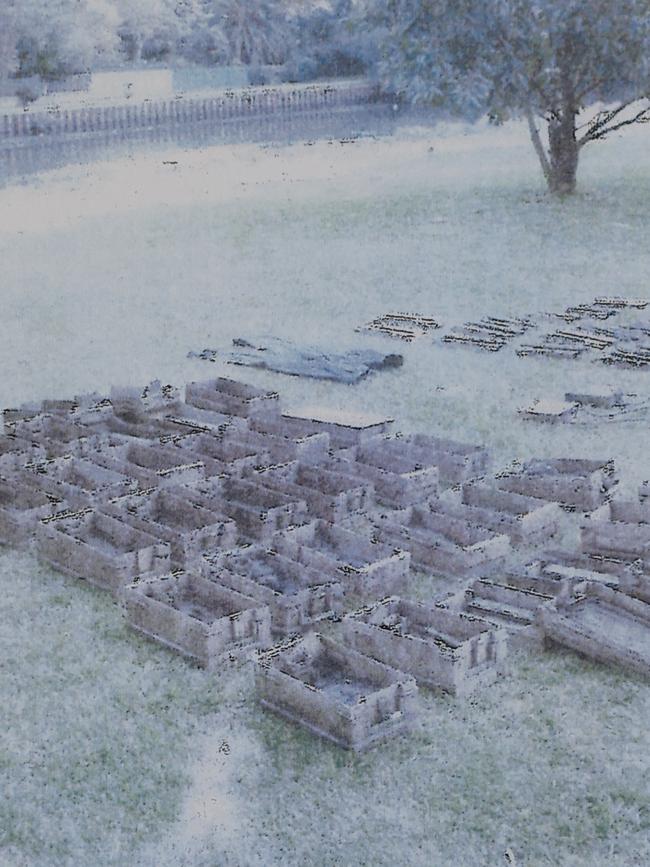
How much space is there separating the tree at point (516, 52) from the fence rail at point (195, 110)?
59.9ft

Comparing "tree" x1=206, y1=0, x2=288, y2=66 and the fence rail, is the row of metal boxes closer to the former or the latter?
the fence rail

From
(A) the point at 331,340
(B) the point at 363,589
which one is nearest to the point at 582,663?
(B) the point at 363,589

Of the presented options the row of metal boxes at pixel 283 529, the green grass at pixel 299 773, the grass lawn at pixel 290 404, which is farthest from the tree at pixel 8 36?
the green grass at pixel 299 773

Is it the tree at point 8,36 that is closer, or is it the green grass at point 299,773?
the green grass at point 299,773

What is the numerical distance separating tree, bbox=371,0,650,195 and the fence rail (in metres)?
18.3

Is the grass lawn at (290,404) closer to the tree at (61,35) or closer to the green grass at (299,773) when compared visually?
the green grass at (299,773)

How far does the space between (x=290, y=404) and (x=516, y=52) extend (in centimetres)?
1106

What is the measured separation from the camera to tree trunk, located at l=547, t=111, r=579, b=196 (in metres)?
20.6

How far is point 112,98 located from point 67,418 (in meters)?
32.8

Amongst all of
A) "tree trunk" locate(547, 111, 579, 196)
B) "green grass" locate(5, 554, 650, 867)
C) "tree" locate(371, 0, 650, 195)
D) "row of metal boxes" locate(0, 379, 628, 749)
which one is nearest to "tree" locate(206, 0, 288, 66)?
"tree trunk" locate(547, 111, 579, 196)

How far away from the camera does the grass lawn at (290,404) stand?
185 inches

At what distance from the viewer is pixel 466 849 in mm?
4543

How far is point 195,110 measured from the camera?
40.6m

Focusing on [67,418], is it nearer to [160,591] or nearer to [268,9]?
[160,591]
